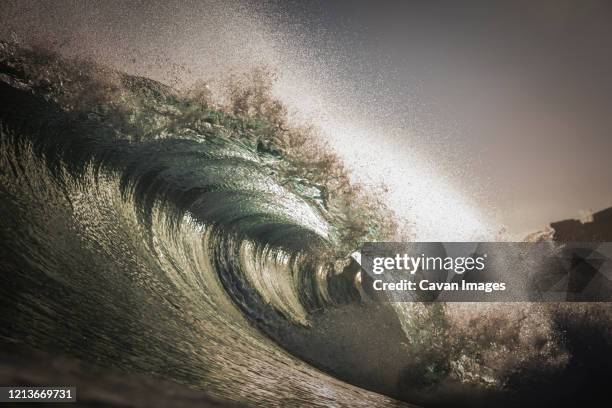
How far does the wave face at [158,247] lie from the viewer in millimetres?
2105

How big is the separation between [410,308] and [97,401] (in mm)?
4056

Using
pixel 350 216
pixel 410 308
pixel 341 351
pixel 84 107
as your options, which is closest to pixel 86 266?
pixel 84 107

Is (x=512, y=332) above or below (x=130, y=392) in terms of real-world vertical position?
above

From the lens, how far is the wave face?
211 centimetres

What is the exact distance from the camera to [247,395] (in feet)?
6.57

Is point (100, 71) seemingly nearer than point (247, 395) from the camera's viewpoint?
No

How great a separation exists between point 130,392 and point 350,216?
3.85 meters

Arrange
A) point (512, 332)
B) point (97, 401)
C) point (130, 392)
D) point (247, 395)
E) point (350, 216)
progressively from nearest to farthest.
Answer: point (97, 401) < point (130, 392) < point (247, 395) < point (512, 332) < point (350, 216)

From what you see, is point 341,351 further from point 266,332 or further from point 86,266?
point 86,266

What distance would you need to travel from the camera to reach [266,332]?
14.4 feet

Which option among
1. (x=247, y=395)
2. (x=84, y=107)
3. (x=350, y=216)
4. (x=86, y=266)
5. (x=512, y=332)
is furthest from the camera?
(x=350, y=216)

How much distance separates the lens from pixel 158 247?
Result: 13.5 ft

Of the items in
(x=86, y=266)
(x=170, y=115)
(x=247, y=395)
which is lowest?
(x=247, y=395)

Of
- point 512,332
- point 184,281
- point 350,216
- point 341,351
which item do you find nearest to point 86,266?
point 184,281
